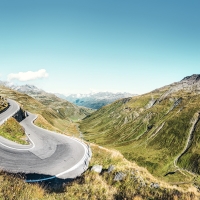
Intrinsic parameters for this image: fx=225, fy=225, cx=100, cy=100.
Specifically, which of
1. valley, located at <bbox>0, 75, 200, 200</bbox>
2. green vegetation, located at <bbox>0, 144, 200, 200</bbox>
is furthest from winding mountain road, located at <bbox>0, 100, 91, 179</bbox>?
green vegetation, located at <bbox>0, 144, 200, 200</bbox>

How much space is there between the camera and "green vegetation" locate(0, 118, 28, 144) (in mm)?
40700

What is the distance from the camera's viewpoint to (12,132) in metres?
44.5

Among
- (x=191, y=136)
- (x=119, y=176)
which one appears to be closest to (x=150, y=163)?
(x=191, y=136)

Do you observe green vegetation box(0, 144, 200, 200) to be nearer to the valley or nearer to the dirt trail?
the valley

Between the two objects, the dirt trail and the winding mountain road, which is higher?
the winding mountain road

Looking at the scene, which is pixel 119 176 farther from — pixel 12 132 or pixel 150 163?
pixel 150 163

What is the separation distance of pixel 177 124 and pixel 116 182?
165 metres

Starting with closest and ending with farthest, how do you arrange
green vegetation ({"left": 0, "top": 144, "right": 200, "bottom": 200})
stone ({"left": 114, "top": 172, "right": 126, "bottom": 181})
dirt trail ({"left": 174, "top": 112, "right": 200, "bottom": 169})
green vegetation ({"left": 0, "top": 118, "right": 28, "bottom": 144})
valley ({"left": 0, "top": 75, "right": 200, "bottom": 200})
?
green vegetation ({"left": 0, "top": 144, "right": 200, "bottom": 200}), valley ({"left": 0, "top": 75, "right": 200, "bottom": 200}), stone ({"left": 114, "top": 172, "right": 126, "bottom": 181}), green vegetation ({"left": 0, "top": 118, "right": 28, "bottom": 144}), dirt trail ({"left": 174, "top": 112, "right": 200, "bottom": 169})

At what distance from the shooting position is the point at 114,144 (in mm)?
198250

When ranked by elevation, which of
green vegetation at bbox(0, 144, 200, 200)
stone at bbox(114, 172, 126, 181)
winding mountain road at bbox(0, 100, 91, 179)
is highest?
green vegetation at bbox(0, 144, 200, 200)

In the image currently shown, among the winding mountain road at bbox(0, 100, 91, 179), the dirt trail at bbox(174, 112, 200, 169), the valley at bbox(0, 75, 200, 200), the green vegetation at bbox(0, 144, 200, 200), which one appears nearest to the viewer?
the green vegetation at bbox(0, 144, 200, 200)

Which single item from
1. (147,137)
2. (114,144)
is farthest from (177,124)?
(114,144)

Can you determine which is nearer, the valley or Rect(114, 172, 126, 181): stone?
the valley

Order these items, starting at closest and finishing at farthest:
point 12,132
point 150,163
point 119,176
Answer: point 119,176, point 12,132, point 150,163
